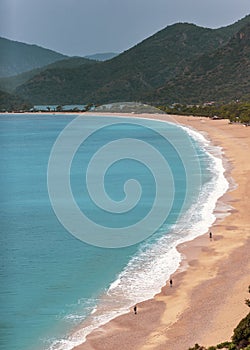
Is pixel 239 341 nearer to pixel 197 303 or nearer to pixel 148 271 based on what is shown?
pixel 197 303

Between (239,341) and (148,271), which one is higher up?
(239,341)

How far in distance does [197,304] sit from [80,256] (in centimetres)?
833

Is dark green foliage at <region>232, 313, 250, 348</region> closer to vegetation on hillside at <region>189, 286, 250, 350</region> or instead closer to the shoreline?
vegetation on hillside at <region>189, 286, 250, 350</region>

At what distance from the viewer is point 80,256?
28875 mm

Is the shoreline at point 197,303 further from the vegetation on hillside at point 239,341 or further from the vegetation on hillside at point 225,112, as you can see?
the vegetation on hillside at point 225,112

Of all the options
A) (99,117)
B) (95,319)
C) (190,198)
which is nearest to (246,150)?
(190,198)

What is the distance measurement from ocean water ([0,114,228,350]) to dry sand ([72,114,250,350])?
0.63 metres

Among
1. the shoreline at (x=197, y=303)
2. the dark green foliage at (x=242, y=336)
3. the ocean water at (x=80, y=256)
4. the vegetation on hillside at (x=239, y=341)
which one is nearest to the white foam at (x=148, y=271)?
the ocean water at (x=80, y=256)

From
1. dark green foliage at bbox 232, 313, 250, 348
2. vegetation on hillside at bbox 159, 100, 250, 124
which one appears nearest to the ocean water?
dark green foliage at bbox 232, 313, 250, 348

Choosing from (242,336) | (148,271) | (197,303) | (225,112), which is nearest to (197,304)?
(197,303)

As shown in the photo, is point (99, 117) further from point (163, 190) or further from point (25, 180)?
point (163, 190)

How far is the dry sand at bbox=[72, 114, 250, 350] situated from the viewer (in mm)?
19125

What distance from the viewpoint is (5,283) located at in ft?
83.8

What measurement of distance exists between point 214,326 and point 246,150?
47.6 meters
